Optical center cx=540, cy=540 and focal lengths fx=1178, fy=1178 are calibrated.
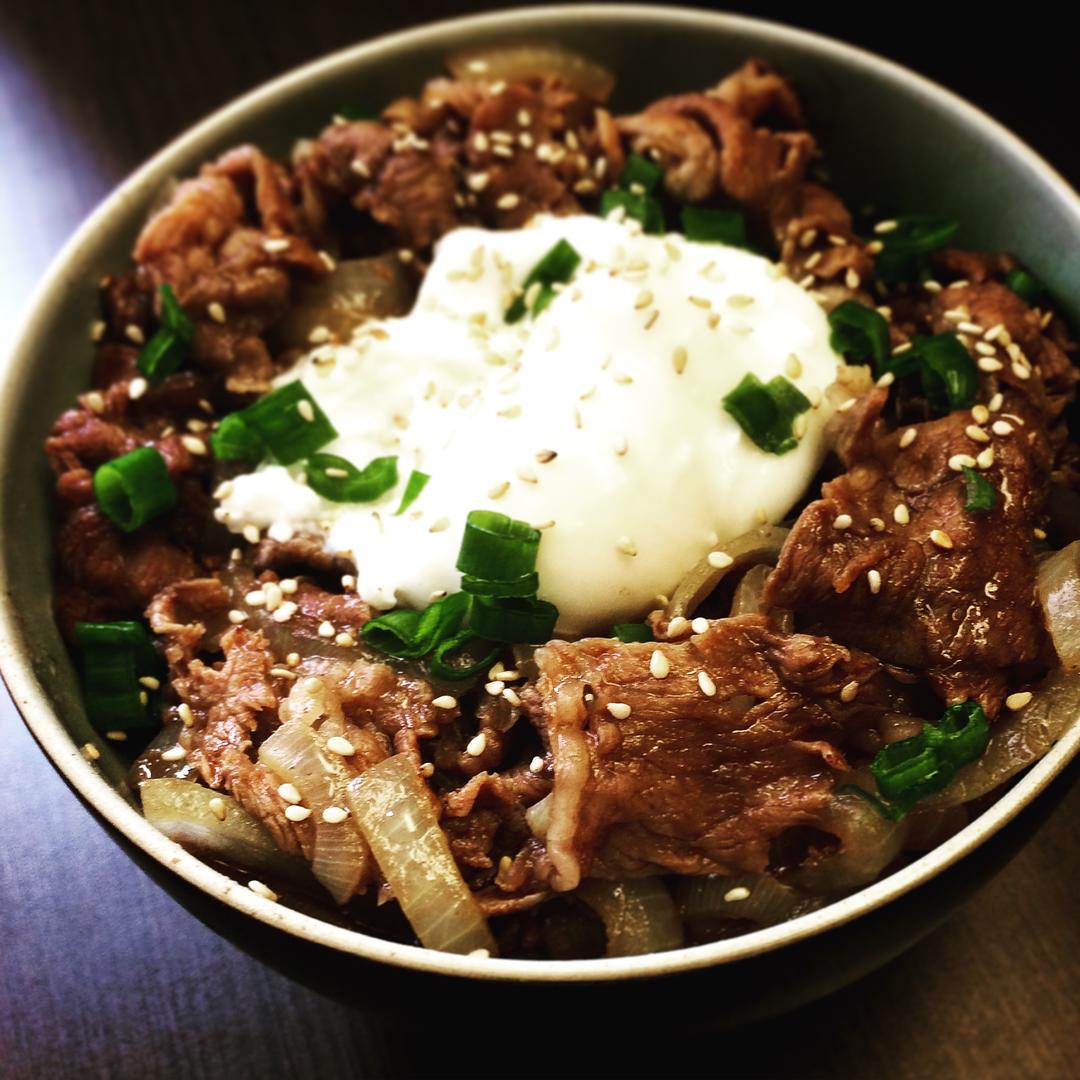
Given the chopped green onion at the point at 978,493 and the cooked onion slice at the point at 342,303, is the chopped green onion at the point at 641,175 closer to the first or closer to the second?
the cooked onion slice at the point at 342,303

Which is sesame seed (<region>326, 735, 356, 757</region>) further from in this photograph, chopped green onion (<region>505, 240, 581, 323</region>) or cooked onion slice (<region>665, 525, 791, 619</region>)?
chopped green onion (<region>505, 240, 581, 323</region>)

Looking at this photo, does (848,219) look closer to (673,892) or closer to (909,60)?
(909,60)

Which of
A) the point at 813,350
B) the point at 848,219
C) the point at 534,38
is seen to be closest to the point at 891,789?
the point at 813,350

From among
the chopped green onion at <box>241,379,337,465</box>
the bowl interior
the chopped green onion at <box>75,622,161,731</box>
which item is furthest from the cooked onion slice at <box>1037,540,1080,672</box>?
the chopped green onion at <box>75,622,161,731</box>

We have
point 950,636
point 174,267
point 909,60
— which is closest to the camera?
point 950,636

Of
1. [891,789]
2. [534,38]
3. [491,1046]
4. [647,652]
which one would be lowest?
[491,1046]

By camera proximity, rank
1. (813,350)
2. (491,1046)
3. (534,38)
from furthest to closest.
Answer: (534,38) → (813,350) → (491,1046)

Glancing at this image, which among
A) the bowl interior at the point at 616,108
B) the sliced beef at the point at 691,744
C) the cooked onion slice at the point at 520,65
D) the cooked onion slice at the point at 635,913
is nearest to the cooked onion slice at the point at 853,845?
the sliced beef at the point at 691,744

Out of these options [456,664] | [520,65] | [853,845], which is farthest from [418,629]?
[520,65]
